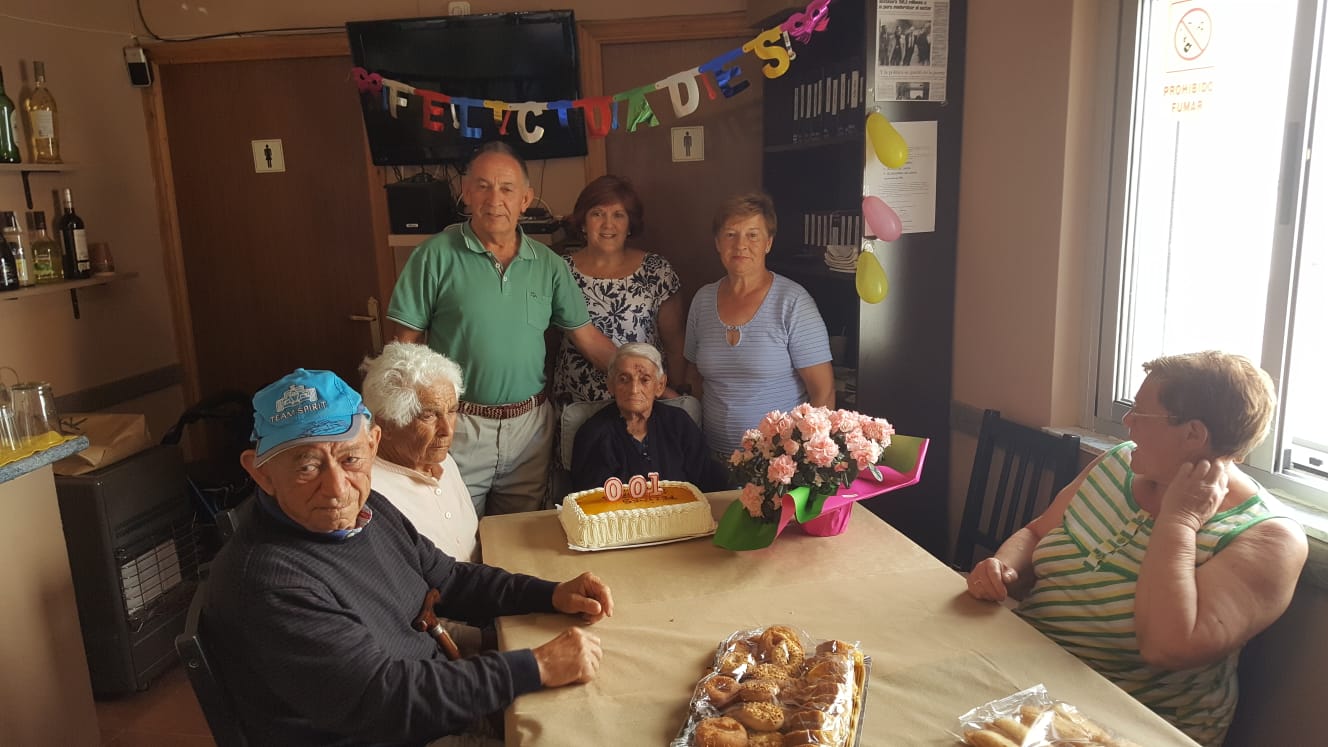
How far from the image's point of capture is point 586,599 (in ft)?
5.47

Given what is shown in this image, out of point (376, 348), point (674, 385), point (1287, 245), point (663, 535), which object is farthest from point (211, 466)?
point (1287, 245)

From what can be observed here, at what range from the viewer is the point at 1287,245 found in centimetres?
191

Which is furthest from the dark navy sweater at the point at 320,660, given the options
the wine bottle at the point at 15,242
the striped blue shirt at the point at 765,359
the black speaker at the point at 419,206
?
the black speaker at the point at 419,206

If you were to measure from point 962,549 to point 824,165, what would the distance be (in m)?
1.77

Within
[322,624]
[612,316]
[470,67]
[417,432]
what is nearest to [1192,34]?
[612,316]

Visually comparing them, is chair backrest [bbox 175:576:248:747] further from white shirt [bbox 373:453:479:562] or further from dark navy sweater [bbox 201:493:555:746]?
white shirt [bbox 373:453:479:562]

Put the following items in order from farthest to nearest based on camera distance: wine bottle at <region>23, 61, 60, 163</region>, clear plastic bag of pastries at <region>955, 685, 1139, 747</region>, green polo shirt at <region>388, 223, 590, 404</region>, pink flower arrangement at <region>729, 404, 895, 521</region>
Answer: wine bottle at <region>23, 61, 60, 163</region> < green polo shirt at <region>388, 223, 590, 404</region> < pink flower arrangement at <region>729, 404, 895, 521</region> < clear plastic bag of pastries at <region>955, 685, 1139, 747</region>

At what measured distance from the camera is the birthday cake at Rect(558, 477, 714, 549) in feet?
6.53

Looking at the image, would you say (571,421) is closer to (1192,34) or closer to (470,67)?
(470,67)

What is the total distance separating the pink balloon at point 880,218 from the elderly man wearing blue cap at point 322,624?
176cm

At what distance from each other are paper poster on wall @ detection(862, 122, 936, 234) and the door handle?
2.41 meters

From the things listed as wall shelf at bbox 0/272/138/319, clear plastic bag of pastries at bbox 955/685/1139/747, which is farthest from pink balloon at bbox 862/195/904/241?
wall shelf at bbox 0/272/138/319

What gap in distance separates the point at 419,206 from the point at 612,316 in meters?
1.28

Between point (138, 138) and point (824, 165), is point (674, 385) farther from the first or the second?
point (138, 138)
